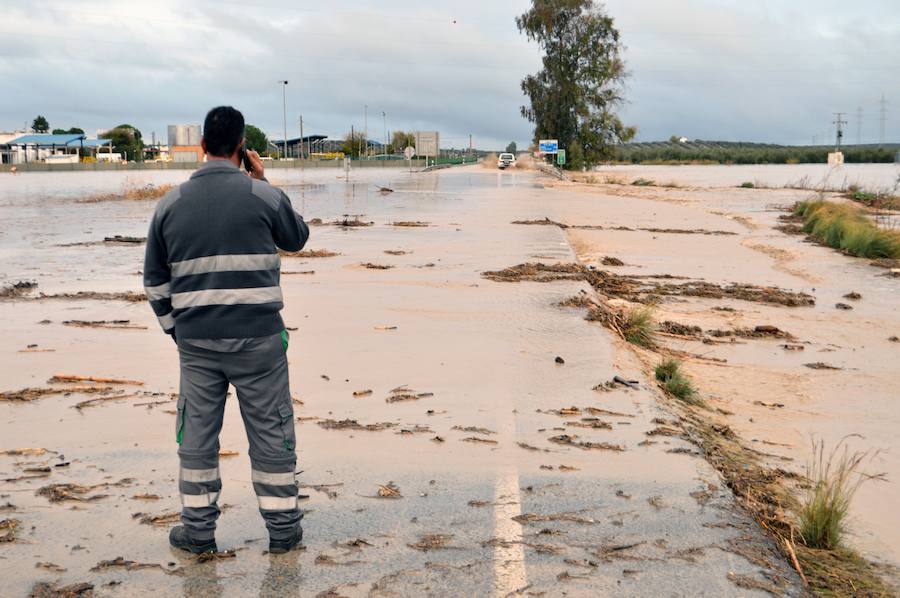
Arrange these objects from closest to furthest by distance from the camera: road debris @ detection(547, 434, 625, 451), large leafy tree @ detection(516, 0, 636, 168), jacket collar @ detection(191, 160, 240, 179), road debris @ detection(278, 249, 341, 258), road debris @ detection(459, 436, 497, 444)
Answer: jacket collar @ detection(191, 160, 240, 179) → road debris @ detection(547, 434, 625, 451) → road debris @ detection(459, 436, 497, 444) → road debris @ detection(278, 249, 341, 258) → large leafy tree @ detection(516, 0, 636, 168)

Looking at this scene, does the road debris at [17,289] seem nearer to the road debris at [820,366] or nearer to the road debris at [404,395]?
the road debris at [404,395]

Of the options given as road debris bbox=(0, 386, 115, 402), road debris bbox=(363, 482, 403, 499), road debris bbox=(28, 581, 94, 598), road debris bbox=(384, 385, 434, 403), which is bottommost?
road debris bbox=(28, 581, 94, 598)

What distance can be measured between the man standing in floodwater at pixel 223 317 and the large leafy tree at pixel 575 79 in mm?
75284

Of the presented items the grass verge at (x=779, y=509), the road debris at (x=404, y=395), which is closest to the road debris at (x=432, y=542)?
the grass verge at (x=779, y=509)

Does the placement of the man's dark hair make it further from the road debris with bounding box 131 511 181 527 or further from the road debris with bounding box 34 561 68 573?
the road debris with bounding box 34 561 68 573

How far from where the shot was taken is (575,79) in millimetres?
78875

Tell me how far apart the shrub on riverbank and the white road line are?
16538mm

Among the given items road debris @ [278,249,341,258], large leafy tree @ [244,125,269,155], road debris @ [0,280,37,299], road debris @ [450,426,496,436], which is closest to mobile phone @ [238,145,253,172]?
road debris @ [450,426,496,436]

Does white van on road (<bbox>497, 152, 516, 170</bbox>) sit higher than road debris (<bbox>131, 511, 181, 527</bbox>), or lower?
higher

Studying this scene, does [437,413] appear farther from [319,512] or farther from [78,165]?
[78,165]

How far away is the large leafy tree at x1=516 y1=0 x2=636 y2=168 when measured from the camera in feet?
257

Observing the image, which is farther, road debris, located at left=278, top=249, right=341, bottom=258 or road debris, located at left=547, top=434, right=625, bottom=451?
road debris, located at left=278, top=249, right=341, bottom=258

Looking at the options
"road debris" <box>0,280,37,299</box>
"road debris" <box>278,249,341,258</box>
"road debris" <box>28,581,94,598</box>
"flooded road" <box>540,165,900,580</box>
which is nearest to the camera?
"road debris" <box>28,581,94,598</box>

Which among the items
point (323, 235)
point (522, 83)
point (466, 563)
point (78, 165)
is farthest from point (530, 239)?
Answer: point (78, 165)
